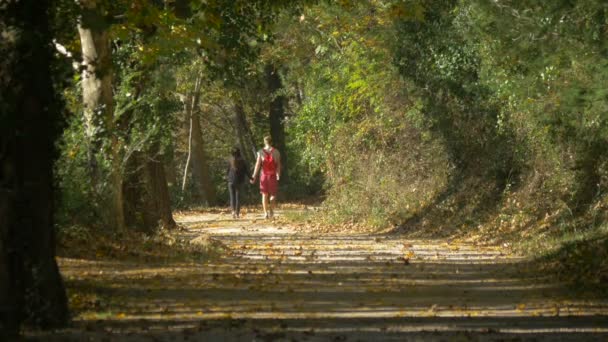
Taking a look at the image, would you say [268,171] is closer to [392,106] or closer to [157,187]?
[392,106]

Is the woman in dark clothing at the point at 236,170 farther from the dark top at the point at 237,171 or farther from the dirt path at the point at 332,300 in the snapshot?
the dirt path at the point at 332,300

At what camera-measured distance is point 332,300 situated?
13688mm

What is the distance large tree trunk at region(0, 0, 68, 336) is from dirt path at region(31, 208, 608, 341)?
0.42 meters

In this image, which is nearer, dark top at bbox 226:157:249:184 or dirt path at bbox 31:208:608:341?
dirt path at bbox 31:208:608:341

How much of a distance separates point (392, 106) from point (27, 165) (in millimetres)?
19785

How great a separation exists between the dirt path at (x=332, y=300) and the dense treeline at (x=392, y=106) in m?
1.66

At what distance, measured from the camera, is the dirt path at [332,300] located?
11.0 metres

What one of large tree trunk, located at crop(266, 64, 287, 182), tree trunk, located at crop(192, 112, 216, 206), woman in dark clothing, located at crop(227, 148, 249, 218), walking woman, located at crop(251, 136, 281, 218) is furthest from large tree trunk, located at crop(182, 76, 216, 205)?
walking woman, located at crop(251, 136, 281, 218)

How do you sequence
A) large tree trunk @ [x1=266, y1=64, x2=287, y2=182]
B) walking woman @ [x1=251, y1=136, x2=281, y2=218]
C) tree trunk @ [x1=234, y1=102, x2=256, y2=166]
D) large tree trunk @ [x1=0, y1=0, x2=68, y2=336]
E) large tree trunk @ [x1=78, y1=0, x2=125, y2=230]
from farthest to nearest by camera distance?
1. tree trunk @ [x1=234, y1=102, x2=256, y2=166]
2. large tree trunk @ [x1=266, y1=64, x2=287, y2=182]
3. walking woman @ [x1=251, y1=136, x2=281, y2=218]
4. large tree trunk @ [x1=78, y1=0, x2=125, y2=230]
5. large tree trunk @ [x1=0, y1=0, x2=68, y2=336]

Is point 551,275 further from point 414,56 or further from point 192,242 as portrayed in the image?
point 414,56

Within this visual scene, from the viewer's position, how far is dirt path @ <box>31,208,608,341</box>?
1098 centimetres

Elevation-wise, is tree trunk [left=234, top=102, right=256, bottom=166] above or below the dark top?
above

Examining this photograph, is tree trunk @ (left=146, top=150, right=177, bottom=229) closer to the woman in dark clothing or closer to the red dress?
the red dress

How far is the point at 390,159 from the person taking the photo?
30.2m
